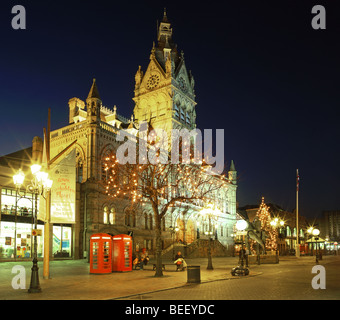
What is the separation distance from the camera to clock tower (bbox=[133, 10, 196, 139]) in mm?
64312

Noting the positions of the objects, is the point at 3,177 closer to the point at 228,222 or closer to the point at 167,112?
the point at 167,112

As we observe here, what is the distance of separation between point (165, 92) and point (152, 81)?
3.89m

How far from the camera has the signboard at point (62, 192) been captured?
70.6 feet

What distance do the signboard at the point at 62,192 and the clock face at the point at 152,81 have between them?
45.7m

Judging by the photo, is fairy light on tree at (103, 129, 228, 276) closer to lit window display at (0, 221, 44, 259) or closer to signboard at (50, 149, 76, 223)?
signboard at (50, 149, 76, 223)

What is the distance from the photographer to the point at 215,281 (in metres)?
19.5

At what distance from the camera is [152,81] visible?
6688 centimetres

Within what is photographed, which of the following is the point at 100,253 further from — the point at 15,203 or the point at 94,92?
the point at 94,92

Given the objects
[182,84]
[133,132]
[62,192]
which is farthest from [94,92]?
[182,84]

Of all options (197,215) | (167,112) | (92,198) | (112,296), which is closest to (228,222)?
(197,215)

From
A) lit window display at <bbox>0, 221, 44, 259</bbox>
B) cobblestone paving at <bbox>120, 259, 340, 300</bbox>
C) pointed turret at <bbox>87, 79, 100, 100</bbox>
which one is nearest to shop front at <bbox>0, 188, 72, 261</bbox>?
lit window display at <bbox>0, 221, 44, 259</bbox>

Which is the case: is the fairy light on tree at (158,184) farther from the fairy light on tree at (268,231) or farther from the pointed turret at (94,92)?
the fairy light on tree at (268,231)

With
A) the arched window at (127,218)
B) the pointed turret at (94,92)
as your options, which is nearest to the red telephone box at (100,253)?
the arched window at (127,218)
